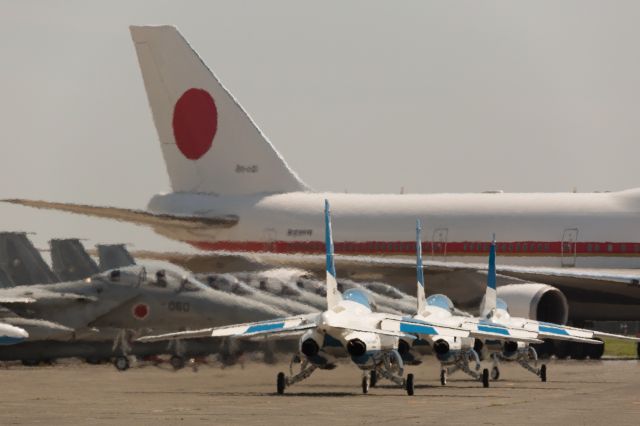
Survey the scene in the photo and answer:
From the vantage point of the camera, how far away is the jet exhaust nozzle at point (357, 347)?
23312 millimetres

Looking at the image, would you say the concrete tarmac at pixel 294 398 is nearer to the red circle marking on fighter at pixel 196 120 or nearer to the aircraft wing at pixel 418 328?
the aircraft wing at pixel 418 328

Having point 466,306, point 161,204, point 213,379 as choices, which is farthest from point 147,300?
point 161,204

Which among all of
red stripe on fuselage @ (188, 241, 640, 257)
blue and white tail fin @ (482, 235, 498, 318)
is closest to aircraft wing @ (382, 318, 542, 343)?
blue and white tail fin @ (482, 235, 498, 318)

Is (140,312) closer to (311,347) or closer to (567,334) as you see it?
(311,347)

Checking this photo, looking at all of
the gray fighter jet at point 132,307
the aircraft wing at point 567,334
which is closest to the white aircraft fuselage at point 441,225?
the gray fighter jet at point 132,307

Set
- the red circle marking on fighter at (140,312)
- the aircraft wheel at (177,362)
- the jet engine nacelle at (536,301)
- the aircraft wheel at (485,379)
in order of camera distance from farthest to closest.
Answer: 1. the jet engine nacelle at (536,301)
2. the red circle marking on fighter at (140,312)
3. the aircraft wheel at (177,362)
4. the aircraft wheel at (485,379)

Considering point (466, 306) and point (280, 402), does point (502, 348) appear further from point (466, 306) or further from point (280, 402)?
point (466, 306)

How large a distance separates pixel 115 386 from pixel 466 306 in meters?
19.6

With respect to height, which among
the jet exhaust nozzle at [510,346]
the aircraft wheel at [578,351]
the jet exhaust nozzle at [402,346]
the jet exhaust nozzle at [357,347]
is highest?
the aircraft wheel at [578,351]

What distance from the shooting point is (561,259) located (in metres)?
43.1

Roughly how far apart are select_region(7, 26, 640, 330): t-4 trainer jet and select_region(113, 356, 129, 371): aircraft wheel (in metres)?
9.62

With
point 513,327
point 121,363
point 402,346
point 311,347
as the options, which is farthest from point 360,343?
point 121,363

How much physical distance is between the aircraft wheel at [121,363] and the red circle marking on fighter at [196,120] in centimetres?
1960

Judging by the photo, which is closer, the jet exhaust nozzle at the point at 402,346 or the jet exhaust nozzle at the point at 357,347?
the jet exhaust nozzle at the point at 357,347
